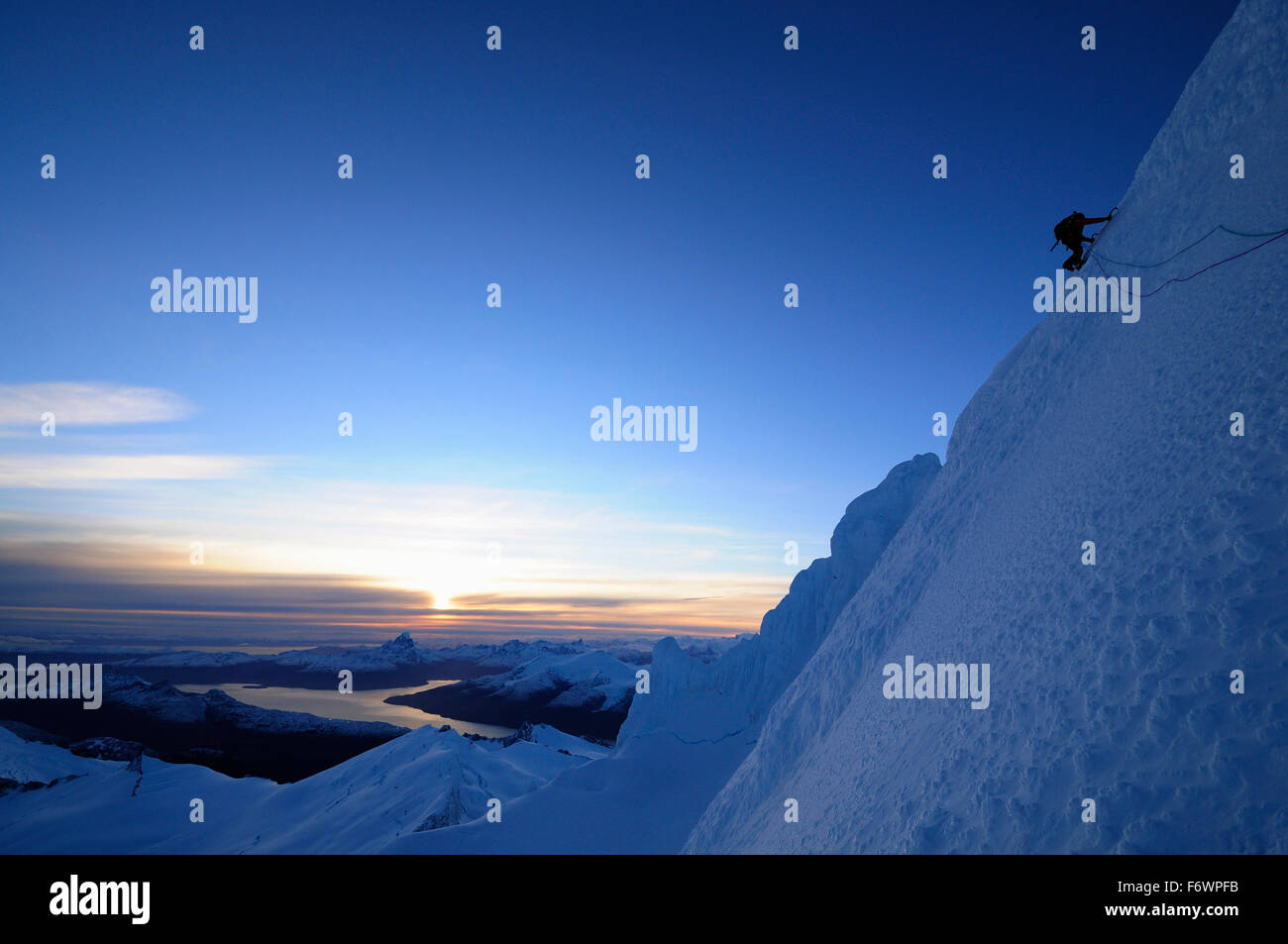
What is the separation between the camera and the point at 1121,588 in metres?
8.05

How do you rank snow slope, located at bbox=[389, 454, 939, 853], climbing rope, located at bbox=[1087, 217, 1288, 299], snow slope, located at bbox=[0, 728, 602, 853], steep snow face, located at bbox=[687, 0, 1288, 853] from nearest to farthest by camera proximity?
steep snow face, located at bbox=[687, 0, 1288, 853]
climbing rope, located at bbox=[1087, 217, 1288, 299]
snow slope, located at bbox=[389, 454, 939, 853]
snow slope, located at bbox=[0, 728, 602, 853]

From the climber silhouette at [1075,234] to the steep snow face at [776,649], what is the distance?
1923 centimetres

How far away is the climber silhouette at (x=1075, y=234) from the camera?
673 inches

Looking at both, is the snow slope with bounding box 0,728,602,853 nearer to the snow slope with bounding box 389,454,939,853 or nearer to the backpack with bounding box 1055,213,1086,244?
the snow slope with bounding box 389,454,939,853

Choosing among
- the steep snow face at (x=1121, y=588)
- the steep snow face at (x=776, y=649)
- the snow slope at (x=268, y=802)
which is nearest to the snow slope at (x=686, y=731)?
the steep snow face at (x=776, y=649)

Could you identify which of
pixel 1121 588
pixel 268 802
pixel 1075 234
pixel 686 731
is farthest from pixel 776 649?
pixel 268 802

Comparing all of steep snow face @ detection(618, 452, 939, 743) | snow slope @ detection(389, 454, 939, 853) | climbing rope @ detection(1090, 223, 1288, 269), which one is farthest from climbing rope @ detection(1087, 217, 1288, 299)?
snow slope @ detection(389, 454, 939, 853)

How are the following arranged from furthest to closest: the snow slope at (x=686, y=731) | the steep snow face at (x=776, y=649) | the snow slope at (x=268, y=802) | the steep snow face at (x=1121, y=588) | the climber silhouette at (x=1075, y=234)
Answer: the snow slope at (x=268, y=802)
the steep snow face at (x=776, y=649)
the snow slope at (x=686, y=731)
the climber silhouette at (x=1075, y=234)
the steep snow face at (x=1121, y=588)

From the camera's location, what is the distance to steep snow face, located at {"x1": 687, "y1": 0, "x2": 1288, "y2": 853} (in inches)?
241

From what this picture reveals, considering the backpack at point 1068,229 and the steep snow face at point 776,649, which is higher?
the backpack at point 1068,229

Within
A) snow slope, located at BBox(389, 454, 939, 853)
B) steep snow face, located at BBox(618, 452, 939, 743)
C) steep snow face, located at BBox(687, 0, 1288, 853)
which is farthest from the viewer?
steep snow face, located at BBox(618, 452, 939, 743)

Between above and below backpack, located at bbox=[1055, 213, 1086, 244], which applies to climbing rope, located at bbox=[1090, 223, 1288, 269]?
below

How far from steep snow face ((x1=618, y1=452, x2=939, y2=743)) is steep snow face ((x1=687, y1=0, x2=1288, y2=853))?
703 inches

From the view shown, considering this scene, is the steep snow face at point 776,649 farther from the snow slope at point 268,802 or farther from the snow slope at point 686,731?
the snow slope at point 268,802
